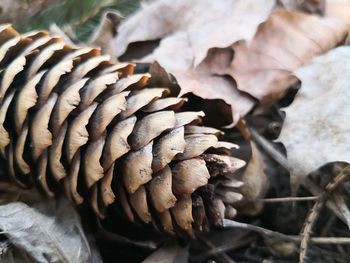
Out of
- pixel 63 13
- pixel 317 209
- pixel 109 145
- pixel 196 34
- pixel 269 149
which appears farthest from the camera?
pixel 63 13

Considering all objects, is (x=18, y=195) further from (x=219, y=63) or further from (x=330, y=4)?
(x=330, y=4)

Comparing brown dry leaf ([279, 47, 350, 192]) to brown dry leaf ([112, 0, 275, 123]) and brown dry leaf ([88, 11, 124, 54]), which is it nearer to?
brown dry leaf ([112, 0, 275, 123])

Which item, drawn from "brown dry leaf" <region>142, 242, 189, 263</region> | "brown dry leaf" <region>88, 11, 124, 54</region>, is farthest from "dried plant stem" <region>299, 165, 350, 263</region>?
"brown dry leaf" <region>88, 11, 124, 54</region>

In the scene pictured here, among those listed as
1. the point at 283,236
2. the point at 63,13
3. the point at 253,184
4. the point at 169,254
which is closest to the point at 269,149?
the point at 253,184

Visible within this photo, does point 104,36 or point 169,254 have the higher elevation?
point 104,36

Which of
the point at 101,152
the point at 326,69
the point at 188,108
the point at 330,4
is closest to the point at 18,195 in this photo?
the point at 101,152

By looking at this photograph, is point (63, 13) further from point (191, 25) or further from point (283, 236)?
point (283, 236)
